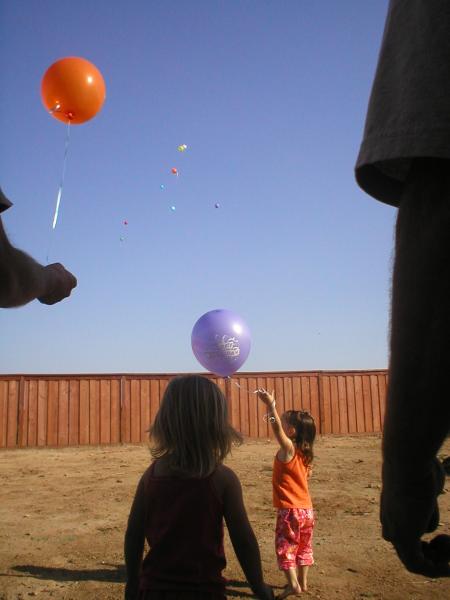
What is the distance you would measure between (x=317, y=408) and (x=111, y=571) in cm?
1226

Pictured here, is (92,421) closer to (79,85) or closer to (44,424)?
(44,424)

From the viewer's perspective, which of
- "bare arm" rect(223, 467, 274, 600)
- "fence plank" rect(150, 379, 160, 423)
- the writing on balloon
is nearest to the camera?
"bare arm" rect(223, 467, 274, 600)

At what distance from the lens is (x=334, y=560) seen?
4715 mm

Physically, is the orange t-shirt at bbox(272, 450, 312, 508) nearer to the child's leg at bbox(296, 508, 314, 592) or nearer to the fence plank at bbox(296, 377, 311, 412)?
the child's leg at bbox(296, 508, 314, 592)

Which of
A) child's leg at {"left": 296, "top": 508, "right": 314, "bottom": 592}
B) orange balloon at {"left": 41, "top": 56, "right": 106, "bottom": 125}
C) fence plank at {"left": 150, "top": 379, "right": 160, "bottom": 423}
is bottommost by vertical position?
child's leg at {"left": 296, "top": 508, "right": 314, "bottom": 592}

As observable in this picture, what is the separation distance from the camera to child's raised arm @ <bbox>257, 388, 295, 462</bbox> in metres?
4.28

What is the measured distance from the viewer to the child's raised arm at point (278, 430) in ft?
14.0

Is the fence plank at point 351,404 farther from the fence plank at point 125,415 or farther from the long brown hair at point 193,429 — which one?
the long brown hair at point 193,429

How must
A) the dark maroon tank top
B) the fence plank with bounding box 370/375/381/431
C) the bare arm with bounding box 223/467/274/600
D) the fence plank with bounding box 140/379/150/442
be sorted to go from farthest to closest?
the fence plank with bounding box 370/375/381/431, the fence plank with bounding box 140/379/150/442, the bare arm with bounding box 223/467/274/600, the dark maroon tank top

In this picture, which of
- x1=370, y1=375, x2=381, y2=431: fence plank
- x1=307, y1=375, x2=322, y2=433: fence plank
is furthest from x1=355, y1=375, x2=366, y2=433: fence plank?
x1=307, y1=375, x2=322, y2=433: fence plank

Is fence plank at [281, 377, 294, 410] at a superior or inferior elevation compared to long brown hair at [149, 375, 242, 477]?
inferior

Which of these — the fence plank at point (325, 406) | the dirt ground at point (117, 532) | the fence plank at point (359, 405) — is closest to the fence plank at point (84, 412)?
the dirt ground at point (117, 532)

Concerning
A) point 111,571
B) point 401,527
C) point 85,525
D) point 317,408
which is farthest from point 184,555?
point 317,408

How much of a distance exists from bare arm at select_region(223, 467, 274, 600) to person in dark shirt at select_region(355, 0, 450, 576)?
1.52m
